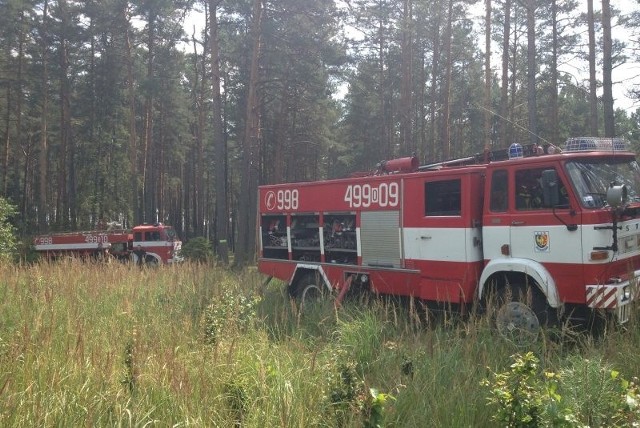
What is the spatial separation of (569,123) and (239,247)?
24068mm

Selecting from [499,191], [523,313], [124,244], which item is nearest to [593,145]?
[499,191]

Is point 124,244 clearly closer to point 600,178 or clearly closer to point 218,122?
point 218,122

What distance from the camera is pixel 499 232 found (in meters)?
6.96

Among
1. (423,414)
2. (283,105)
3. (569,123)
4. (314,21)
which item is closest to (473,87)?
(569,123)

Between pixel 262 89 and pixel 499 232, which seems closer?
pixel 499 232

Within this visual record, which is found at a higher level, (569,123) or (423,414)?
(569,123)

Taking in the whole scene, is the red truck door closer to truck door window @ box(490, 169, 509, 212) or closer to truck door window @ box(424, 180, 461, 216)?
truck door window @ box(424, 180, 461, 216)

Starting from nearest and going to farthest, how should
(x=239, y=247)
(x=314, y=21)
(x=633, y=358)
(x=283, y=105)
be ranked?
(x=633, y=358) < (x=314, y=21) < (x=239, y=247) < (x=283, y=105)

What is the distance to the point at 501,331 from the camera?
598 cm

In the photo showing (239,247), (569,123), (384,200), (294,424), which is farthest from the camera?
(569,123)

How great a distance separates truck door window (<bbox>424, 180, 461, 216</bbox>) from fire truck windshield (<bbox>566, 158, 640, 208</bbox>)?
5.07 ft

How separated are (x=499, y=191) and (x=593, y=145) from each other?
1343 mm

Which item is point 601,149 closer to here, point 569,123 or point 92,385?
point 92,385

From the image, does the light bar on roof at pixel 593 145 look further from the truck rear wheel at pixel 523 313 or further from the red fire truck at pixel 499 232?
the truck rear wheel at pixel 523 313
